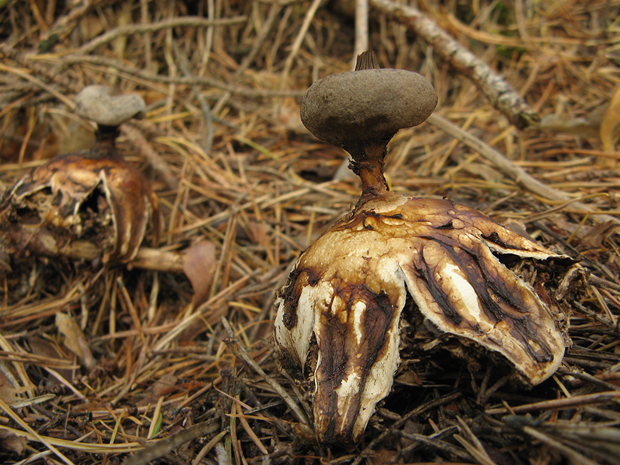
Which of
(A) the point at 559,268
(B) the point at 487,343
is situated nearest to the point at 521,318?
(B) the point at 487,343

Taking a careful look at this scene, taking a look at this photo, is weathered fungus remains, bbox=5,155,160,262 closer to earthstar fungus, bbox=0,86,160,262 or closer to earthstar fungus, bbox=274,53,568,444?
earthstar fungus, bbox=0,86,160,262

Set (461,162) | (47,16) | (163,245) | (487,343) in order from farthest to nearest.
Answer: (47,16), (461,162), (163,245), (487,343)

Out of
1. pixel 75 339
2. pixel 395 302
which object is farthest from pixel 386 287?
pixel 75 339

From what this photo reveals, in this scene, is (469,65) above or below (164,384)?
above

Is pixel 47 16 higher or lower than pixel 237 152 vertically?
higher

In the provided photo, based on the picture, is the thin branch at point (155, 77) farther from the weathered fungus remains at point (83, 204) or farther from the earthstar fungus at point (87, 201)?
the weathered fungus remains at point (83, 204)

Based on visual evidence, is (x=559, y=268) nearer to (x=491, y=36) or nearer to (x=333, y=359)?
(x=333, y=359)

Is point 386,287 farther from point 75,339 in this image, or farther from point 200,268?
point 75,339
